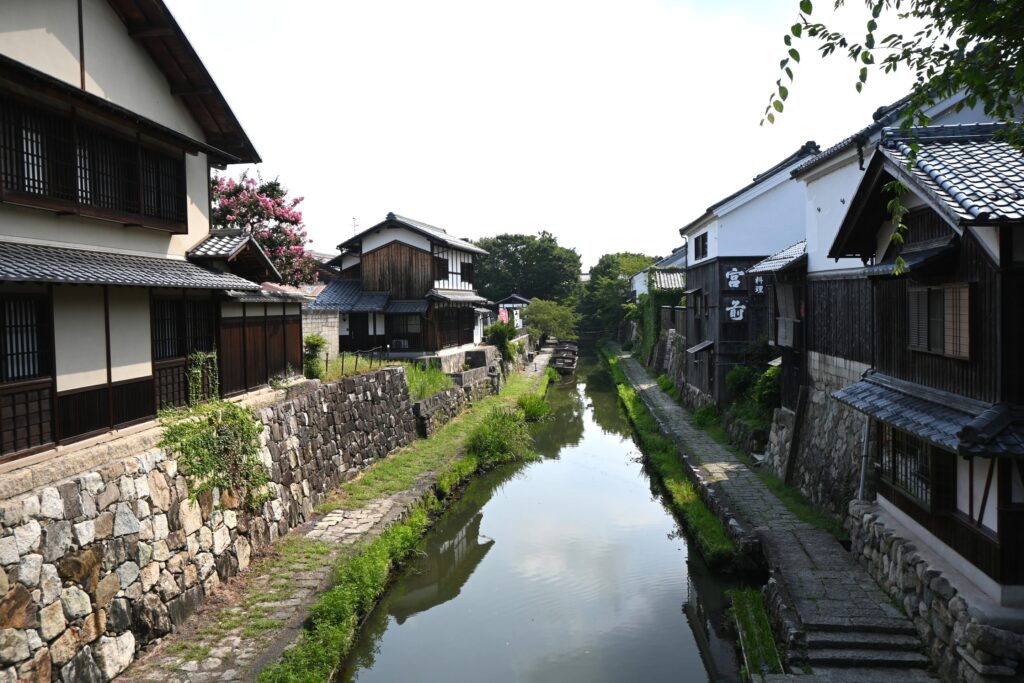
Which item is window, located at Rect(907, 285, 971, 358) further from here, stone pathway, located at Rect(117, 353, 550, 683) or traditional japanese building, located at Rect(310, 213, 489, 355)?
traditional japanese building, located at Rect(310, 213, 489, 355)

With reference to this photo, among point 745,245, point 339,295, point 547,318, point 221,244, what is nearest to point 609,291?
point 547,318

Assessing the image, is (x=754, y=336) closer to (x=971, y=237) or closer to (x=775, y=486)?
(x=775, y=486)

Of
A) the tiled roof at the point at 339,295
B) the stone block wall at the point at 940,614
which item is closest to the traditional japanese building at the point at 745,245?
the stone block wall at the point at 940,614

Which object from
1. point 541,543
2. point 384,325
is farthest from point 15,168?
point 384,325

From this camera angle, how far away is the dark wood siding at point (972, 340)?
7.89 m

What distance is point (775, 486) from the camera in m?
16.3

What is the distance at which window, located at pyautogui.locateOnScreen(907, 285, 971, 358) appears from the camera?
8547mm

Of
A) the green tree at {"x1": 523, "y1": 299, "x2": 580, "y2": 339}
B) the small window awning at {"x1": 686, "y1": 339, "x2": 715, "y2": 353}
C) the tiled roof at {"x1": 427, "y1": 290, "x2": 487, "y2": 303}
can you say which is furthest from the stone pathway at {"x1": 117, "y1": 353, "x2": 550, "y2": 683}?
the green tree at {"x1": 523, "y1": 299, "x2": 580, "y2": 339}

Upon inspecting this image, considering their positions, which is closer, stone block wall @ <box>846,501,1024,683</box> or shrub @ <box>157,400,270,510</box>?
stone block wall @ <box>846,501,1024,683</box>

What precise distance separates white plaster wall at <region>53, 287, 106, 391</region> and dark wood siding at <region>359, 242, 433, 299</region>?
21.6 m

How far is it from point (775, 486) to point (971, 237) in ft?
31.1

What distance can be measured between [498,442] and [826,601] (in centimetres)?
1337

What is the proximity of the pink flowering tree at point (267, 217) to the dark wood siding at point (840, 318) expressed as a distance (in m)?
14.9

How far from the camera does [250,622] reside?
9836mm
